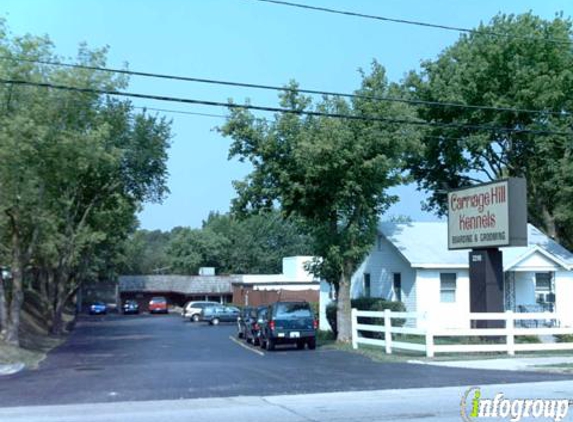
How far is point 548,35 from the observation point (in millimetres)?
42375

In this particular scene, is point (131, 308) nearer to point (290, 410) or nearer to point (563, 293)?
point (563, 293)

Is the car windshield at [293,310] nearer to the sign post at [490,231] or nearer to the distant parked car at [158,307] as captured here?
the sign post at [490,231]

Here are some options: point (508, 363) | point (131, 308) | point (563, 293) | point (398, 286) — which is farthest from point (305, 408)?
point (131, 308)

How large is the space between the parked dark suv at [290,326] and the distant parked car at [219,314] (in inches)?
1160

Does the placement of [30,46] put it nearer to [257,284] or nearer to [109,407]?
[109,407]

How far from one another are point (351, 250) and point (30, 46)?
14072 mm

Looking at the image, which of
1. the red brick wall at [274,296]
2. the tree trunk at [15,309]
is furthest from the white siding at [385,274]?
the red brick wall at [274,296]

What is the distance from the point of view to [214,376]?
19062 mm

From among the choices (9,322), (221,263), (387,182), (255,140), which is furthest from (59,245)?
(221,263)

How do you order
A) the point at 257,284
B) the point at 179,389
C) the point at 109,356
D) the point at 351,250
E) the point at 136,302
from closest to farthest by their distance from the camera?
the point at 179,389, the point at 109,356, the point at 351,250, the point at 257,284, the point at 136,302

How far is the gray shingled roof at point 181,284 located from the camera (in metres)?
89.6

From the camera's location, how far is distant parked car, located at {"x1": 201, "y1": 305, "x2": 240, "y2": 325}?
5956 cm

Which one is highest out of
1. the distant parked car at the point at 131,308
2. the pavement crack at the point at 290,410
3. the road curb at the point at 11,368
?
the distant parked car at the point at 131,308

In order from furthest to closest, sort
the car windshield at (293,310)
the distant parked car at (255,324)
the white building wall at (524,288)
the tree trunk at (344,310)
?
the white building wall at (524,288), the distant parked car at (255,324), the tree trunk at (344,310), the car windshield at (293,310)
